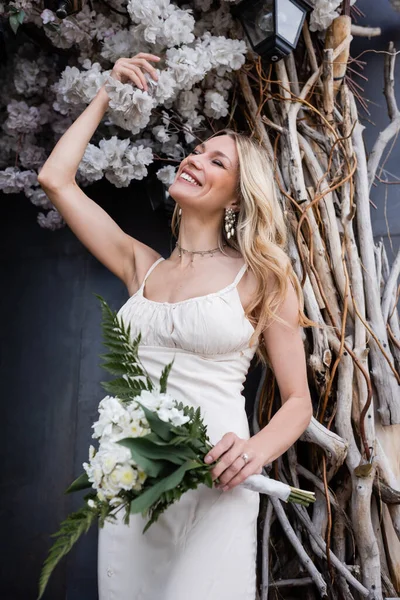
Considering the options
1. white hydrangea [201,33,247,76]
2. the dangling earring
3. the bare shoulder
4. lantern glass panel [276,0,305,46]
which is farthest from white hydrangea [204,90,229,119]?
the bare shoulder

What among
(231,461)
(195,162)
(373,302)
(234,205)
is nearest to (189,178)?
(195,162)

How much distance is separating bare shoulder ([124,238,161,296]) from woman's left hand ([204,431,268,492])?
2.48ft

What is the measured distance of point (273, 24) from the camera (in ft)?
7.26

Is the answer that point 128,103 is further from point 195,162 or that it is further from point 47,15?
point 47,15

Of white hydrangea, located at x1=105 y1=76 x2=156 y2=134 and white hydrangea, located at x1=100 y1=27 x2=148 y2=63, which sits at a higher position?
white hydrangea, located at x1=100 y1=27 x2=148 y2=63

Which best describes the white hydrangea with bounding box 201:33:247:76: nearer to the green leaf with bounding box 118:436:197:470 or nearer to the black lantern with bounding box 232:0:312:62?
the black lantern with bounding box 232:0:312:62

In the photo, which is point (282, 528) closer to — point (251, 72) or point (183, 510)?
point (183, 510)

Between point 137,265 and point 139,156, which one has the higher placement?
point 139,156

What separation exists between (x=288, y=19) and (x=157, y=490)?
1.71m

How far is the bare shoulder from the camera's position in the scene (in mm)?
2105

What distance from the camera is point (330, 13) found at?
2461 mm

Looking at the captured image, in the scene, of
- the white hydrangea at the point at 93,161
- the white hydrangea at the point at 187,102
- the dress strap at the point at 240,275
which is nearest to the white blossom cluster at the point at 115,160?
the white hydrangea at the point at 93,161

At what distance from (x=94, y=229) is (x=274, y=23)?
37.6 inches

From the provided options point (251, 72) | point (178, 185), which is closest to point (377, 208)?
point (251, 72)
